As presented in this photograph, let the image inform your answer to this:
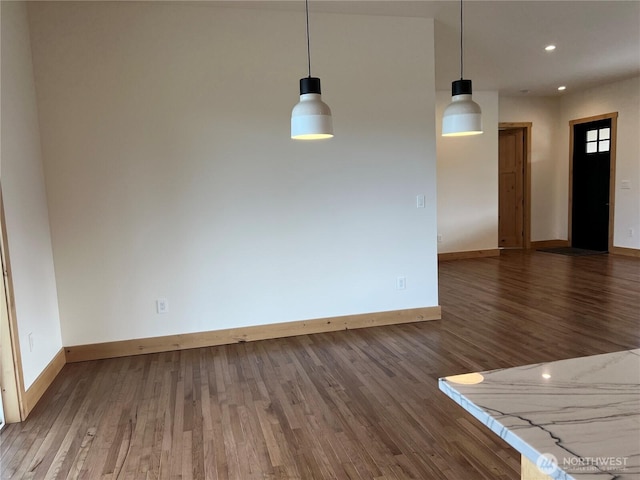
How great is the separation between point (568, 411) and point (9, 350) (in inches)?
115

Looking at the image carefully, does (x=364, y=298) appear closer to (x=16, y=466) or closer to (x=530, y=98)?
(x=16, y=466)

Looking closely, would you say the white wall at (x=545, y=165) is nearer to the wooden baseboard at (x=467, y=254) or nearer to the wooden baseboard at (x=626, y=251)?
the wooden baseboard at (x=626, y=251)

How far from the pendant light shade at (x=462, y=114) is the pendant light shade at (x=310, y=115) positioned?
2.66 ft

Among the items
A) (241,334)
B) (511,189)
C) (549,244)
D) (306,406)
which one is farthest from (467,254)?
(306,406)

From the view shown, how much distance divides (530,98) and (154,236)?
24.3ft

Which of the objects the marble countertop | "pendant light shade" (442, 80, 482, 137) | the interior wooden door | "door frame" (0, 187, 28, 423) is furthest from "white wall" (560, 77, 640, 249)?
"door frame" (0, 187, 28, 423)

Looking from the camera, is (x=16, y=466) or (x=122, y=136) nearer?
(x=16, y=466)

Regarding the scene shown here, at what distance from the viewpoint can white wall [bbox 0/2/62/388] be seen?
2820mm

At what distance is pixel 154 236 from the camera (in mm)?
3715

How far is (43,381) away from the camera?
309 centimetres

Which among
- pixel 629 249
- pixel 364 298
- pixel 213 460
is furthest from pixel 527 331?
pixel 629 249

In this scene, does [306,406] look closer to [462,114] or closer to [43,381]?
[43,381]

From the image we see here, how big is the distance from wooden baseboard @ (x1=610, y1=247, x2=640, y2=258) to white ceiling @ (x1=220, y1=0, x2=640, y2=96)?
2.74m

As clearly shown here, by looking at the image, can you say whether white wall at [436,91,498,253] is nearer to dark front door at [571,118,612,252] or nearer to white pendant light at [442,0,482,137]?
dark front door at [571,118,612,252]
